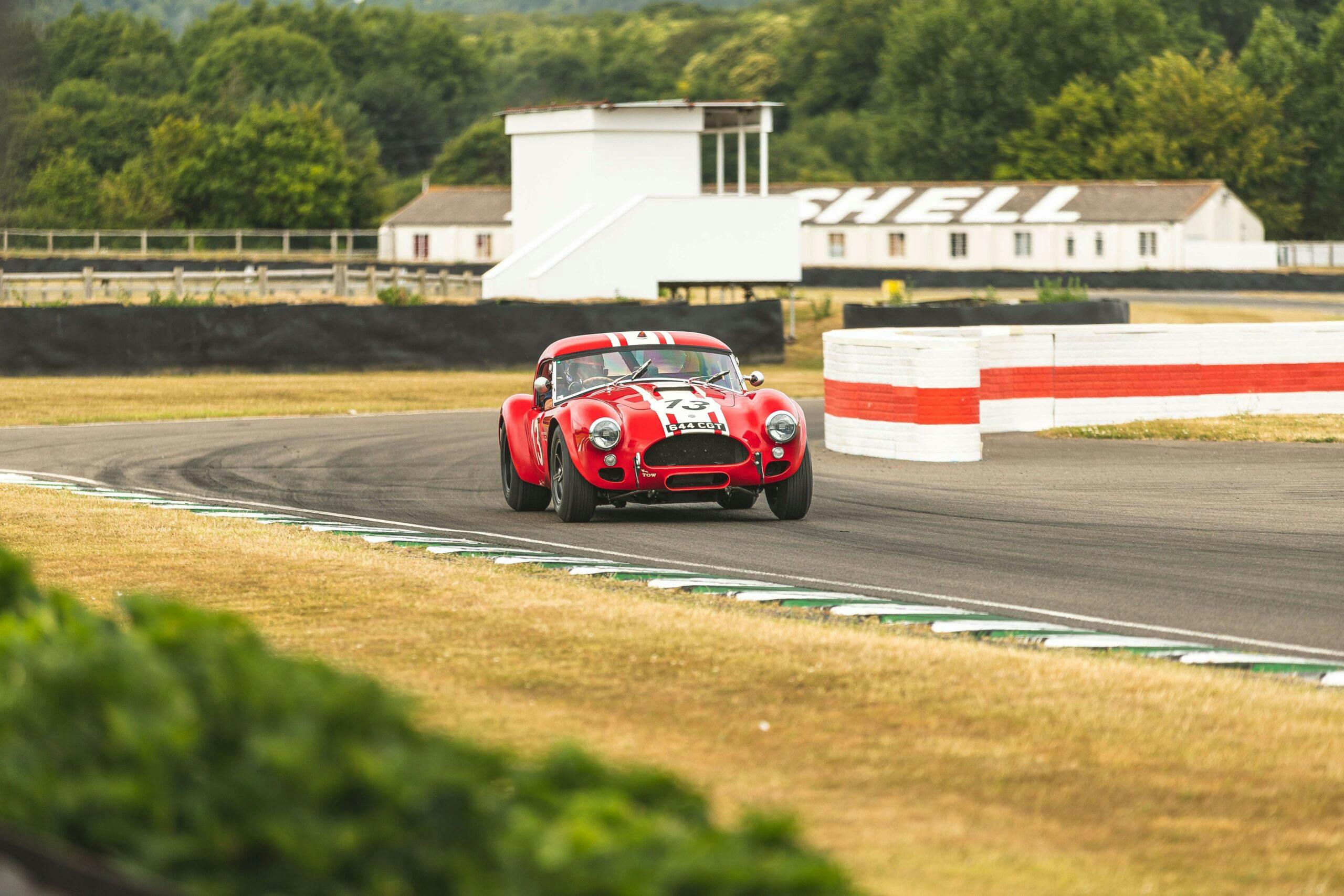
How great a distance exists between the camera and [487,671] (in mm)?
7102

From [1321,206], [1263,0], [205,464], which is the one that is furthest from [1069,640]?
[1263,0]

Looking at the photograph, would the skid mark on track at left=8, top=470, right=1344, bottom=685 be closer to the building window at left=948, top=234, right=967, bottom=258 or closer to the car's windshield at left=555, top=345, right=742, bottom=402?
the car's windshield at left=555, top=345, right=742, bottom=402

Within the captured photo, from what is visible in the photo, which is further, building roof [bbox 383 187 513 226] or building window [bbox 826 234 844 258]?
building window [bbox 826 234 844 258]

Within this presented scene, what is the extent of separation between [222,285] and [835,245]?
3705cm

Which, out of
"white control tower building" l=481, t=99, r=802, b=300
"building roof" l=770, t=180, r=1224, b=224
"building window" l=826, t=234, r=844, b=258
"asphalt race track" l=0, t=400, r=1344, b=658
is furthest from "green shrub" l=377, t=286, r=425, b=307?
"building window" l=826, t=234, r=844, b=258

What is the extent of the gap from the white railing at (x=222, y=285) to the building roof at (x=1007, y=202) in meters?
29.7

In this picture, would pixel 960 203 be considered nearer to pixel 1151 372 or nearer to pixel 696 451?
pixel 1151 372

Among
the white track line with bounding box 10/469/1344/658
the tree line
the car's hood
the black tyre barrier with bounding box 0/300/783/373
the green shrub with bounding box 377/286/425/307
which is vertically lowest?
the white track line with bounding box 10/469/1344/658

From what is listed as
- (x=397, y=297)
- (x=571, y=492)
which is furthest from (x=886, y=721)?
(x=397, y=297)

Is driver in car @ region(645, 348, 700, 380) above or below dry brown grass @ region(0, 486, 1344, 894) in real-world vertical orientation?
above

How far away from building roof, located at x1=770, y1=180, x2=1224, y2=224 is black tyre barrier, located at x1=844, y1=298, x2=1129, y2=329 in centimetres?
4062

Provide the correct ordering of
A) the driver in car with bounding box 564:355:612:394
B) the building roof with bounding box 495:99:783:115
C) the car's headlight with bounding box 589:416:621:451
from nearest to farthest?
the car's headlight with bounding box 589:416:621:451, the driver in car with bounding box 564:355:612:394, the building roof with bounding box 495:99:783:115

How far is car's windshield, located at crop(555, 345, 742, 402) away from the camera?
554 inches

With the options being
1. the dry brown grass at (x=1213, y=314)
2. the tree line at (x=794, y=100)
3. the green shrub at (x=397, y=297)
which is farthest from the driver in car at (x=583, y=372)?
the tree line at (x=794, y=100)
